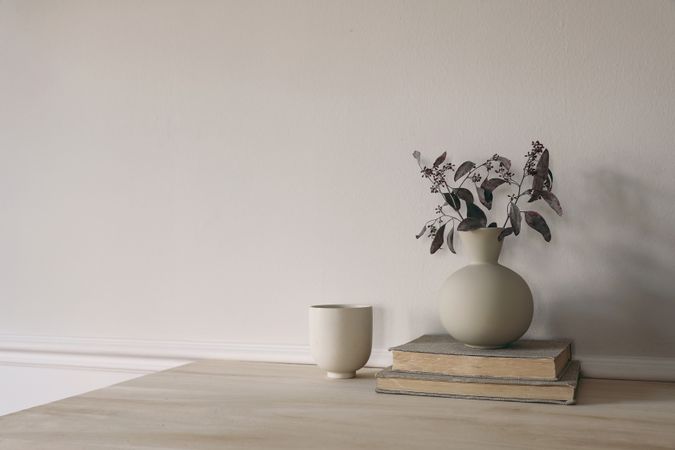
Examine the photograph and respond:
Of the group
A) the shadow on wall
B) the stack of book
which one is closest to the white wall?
the shadow on wall

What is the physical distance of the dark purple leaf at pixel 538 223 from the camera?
1.09m

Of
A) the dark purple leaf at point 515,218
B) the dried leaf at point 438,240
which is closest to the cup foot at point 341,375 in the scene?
the dried leaf at point 438,240

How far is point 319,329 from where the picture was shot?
1.14 meters

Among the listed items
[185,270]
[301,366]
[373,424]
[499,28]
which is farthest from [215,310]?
[499,28]

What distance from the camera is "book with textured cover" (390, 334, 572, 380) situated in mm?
947

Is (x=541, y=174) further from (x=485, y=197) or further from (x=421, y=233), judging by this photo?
(x=421, y=233)

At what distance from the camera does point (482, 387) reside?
0.97m

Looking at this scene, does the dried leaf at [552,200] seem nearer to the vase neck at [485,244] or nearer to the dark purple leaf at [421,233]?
the vase neck at [485,244]

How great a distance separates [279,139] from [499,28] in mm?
465

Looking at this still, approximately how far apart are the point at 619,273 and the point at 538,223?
176 mm

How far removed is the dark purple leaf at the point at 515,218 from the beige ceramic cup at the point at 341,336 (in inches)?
10.7

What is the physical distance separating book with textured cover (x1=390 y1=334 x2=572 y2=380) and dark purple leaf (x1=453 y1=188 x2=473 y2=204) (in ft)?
0.79

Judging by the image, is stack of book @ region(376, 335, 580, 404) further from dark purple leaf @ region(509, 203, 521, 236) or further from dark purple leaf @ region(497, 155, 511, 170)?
dark purple leaf @ region(497, 155, 511, 170)

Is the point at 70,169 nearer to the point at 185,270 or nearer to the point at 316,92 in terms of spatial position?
the point at 185,270
